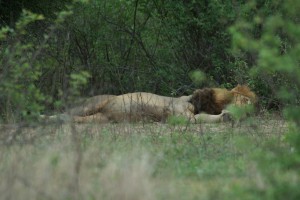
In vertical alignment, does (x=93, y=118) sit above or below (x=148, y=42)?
below

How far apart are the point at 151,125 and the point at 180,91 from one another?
5.28m

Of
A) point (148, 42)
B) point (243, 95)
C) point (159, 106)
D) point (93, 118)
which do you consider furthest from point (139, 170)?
point (148, 42)

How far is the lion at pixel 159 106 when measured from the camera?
13.0 m

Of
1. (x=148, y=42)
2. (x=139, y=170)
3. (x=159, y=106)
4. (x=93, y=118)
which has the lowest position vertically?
(x=139, y=170)

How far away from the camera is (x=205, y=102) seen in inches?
576

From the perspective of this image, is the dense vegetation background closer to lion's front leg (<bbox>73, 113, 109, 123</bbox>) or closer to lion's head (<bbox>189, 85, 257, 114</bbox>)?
lion's head (<bbox>189, 85, 257, 114</bbox>)

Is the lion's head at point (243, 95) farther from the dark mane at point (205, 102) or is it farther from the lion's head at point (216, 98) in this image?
the dark mane at point (205, 102)

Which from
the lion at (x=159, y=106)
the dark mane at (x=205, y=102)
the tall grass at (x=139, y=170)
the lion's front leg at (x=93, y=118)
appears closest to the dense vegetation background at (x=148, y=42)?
the dark mane at (x=205, y=102)

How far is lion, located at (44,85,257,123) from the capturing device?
13047 millimetres

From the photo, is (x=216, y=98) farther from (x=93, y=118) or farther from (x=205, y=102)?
(x=93, y=118)

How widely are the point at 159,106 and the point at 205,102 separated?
142 centimetres

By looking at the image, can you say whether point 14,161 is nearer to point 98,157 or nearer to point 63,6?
point 98,157

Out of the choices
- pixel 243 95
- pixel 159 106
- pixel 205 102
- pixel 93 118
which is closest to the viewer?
pixel 93 118

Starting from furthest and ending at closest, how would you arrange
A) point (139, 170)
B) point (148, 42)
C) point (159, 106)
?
point (148, 42), point (159, 106), point (139, 170)
